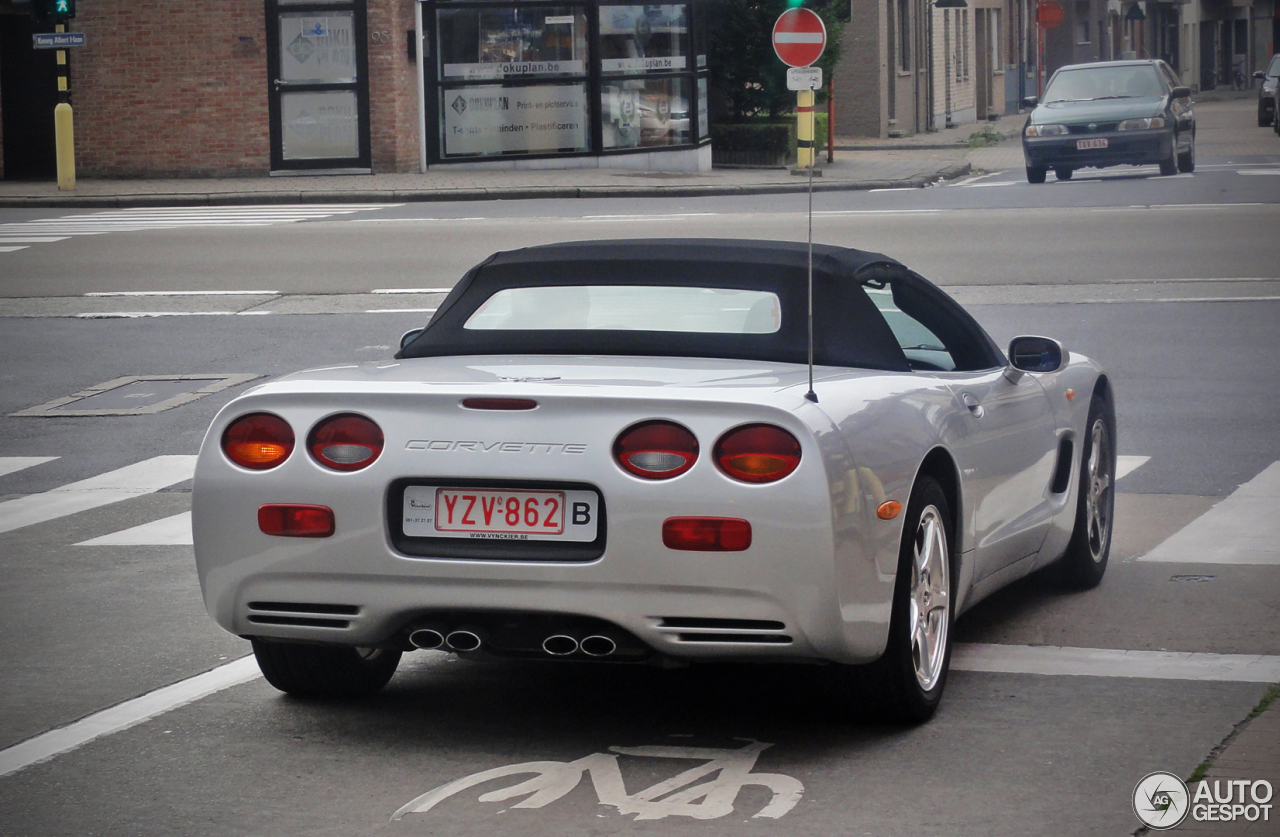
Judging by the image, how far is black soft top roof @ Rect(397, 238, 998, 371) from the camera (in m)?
5.04

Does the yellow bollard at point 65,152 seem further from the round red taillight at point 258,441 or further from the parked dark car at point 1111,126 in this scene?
the round red taillight at point 258,441

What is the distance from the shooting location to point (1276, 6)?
3681 inches

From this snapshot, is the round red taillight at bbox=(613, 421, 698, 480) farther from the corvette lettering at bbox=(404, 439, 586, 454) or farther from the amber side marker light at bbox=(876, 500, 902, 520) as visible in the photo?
the amber side marker light at bbox=(876, 500, 902, 520)

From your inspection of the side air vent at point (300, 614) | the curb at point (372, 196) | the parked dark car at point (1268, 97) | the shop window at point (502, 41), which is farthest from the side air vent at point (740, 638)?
the parked dark car at point (1268, 97)

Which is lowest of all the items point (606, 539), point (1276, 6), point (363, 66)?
point (606, 539)

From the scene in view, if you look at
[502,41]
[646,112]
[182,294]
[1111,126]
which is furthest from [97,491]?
[646,112]

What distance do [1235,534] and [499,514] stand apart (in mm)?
3888

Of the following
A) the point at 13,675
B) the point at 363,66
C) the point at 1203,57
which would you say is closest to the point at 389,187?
the point at 363,66

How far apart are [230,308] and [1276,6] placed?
286ft

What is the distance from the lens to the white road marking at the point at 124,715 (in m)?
4.73

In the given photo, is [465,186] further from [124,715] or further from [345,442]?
[345,442]

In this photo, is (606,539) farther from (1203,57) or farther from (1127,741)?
(1203,57)

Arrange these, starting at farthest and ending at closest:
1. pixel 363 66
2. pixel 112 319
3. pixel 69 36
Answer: pixel 363 66
pixel 69 36
pixel 112 319

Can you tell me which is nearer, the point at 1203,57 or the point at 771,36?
the point at 771,36
